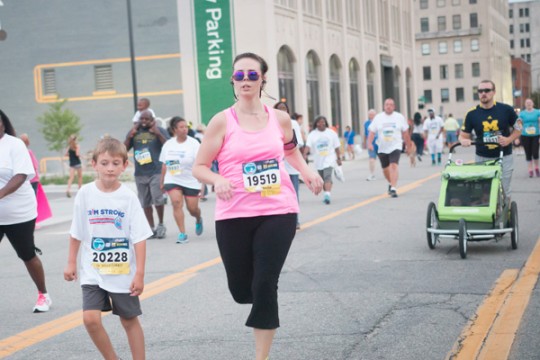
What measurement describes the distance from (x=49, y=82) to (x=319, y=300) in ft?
124

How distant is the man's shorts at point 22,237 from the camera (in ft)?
26.5

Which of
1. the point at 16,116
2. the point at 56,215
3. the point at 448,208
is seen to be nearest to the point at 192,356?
the point at 448,208

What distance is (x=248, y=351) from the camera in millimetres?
6281

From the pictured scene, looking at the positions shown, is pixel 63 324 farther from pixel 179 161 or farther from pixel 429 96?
pixel 429 96

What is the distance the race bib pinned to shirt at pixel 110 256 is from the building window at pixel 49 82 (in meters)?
39.3

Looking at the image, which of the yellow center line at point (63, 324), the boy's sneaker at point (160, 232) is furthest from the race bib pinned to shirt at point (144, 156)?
the yellow center line at point (63, 324)

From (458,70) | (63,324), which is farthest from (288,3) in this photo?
(458,70)

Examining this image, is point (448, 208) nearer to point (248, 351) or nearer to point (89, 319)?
point (248, 351)

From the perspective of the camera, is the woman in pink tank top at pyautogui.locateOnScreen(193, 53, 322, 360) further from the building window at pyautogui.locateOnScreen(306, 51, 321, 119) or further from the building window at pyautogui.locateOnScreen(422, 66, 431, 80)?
A: the building window at pyautogui.locateOnScreen(422, 66, 431, 80)

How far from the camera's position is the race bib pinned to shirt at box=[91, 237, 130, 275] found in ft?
17.9

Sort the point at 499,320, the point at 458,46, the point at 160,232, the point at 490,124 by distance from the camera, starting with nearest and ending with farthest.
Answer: the point at 499,320 → the point at 490,124 → the point at 160,232 → the point at 458,46

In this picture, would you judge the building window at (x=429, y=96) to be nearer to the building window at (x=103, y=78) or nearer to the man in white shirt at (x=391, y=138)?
the building window at (x=103, y=78)

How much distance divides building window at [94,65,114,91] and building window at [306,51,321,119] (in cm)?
1020

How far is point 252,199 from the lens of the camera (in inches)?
209
